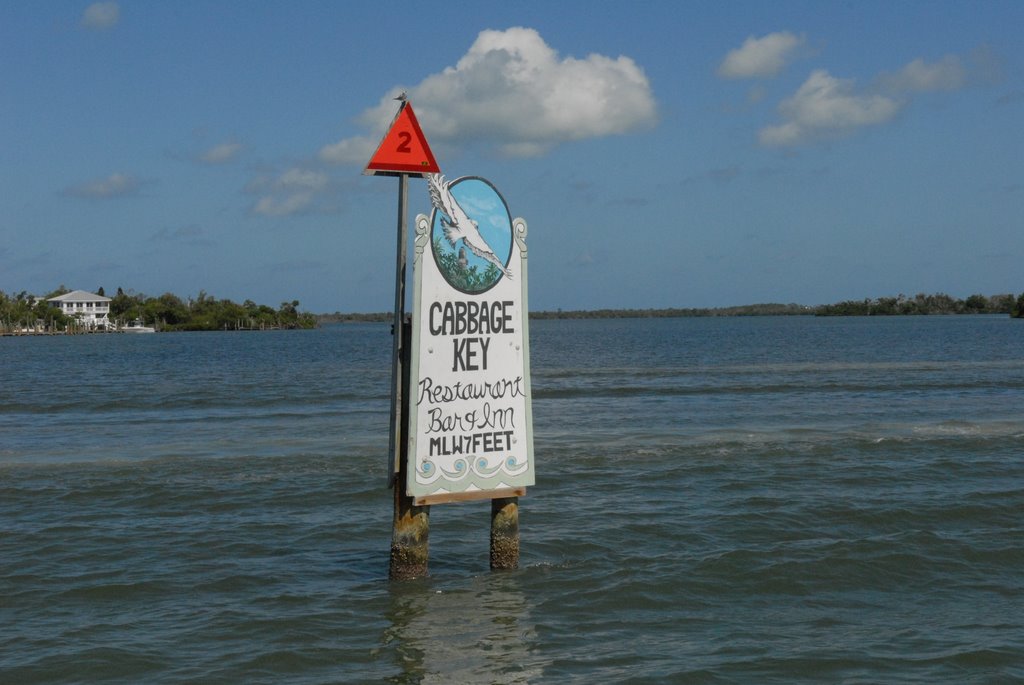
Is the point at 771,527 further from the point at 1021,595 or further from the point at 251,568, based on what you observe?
the point at 251,568

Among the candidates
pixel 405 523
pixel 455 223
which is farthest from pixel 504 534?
pixel 455 223

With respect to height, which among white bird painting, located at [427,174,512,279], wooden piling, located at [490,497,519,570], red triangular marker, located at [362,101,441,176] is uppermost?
red triangular marker, located at [362,101,441,176]

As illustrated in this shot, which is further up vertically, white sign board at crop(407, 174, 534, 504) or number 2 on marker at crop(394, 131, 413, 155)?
number 2 on marker at crop(394, 131, 413, 155)

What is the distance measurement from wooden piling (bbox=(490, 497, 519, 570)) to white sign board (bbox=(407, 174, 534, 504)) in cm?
33

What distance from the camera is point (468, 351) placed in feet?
30.0

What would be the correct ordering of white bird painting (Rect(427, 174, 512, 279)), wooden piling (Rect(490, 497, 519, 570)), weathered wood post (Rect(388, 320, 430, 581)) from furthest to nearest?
wooden piling (Rect(490, 497, 519, 570)), weathered wood post (Rect(388, 320, 430, 581)), white bird painting (Rect(427, 174, 512, 279))

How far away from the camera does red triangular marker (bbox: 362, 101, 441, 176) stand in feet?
29.4

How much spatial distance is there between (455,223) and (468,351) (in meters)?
Result: 1.13

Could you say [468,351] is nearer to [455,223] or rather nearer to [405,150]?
[455,223]

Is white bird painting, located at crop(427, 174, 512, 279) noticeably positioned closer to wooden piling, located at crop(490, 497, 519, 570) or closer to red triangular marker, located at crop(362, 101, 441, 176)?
red triangular marker, located at crop(362, 101, 441, 176)

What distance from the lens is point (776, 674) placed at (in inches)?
285

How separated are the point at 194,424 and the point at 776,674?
1996 centimetres

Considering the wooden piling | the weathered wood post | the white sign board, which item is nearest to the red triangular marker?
the white sign board

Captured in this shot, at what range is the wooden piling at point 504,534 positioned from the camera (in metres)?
9.77
